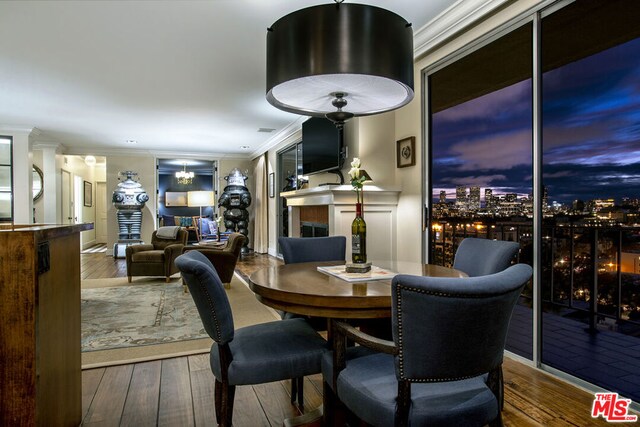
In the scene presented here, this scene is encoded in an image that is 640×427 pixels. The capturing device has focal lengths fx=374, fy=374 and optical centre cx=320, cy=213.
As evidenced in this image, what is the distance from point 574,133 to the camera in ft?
8.39

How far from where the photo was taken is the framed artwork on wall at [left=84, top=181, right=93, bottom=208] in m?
10.7

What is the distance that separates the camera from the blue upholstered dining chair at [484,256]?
198 centimetres

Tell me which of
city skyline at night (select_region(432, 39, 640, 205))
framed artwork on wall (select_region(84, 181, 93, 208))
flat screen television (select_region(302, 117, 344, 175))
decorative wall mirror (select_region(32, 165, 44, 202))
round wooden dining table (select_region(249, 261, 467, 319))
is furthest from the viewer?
framed artwork on wall (select_region(84, 181, 93, 208))

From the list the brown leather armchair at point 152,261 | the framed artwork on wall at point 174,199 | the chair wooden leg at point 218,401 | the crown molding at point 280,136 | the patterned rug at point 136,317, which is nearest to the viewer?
the chair wooden leg at point 218,401

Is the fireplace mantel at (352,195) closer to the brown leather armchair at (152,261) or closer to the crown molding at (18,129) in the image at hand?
the brown leather armchair at (152,261)

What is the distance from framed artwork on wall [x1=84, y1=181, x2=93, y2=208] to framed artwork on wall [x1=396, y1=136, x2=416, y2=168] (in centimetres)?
1002

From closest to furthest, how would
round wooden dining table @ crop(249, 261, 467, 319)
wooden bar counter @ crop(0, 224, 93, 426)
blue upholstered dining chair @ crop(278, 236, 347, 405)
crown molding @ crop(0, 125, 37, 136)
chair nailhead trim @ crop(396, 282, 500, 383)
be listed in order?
chair nailhead trim @ crop(396, 282, 500, 383) < wooden bar counter @ crop(0, 224, 93, 426) < round wooden dining table @ crop(249, 261, 467, 319) < blue upholstered dining chair @ crop(278, 236, 347, 405) < crown molding @ crop(0, 125, 37, 136)

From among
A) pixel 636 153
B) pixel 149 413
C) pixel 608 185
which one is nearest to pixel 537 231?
pixel 608 185

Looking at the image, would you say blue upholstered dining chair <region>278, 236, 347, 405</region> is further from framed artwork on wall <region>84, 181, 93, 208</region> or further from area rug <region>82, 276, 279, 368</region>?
framed artwork on wall <region>84, 181, 93, 208</region>

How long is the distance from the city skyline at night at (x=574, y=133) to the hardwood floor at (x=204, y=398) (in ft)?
4.05

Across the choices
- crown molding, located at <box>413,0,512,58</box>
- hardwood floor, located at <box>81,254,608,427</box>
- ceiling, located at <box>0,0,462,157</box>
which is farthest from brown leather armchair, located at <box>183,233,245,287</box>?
crown molding, located at <box>413,0,512,58</box>

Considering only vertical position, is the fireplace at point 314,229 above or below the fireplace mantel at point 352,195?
below

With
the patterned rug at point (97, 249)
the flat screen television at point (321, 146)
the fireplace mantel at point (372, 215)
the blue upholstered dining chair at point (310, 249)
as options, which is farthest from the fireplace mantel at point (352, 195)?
the patterned rug at point (97, 249)

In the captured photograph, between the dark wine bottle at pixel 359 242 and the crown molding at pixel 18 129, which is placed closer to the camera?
the dark wine bottle at pixel 359 242
